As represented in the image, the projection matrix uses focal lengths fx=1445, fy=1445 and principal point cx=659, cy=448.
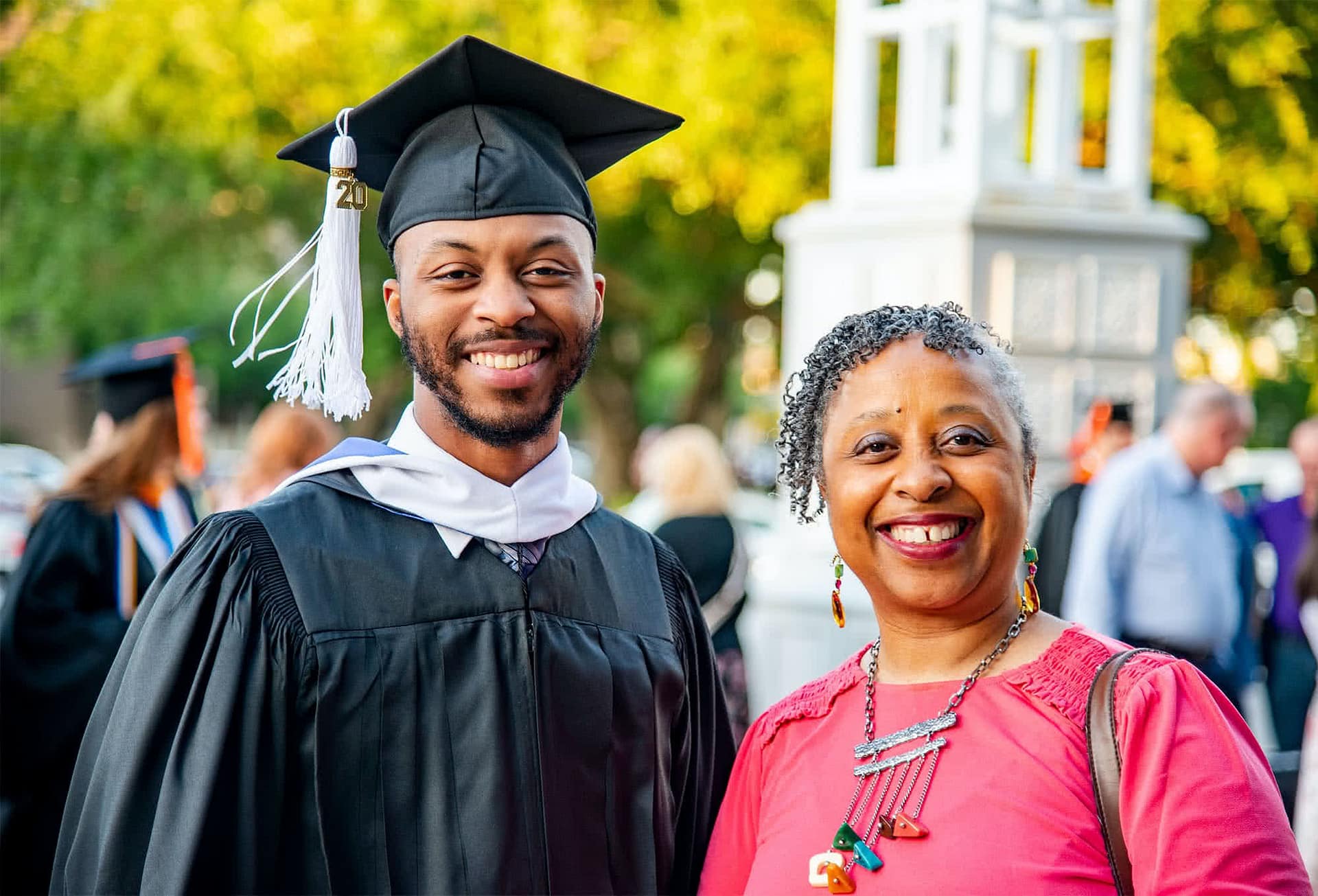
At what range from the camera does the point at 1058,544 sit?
6.14m

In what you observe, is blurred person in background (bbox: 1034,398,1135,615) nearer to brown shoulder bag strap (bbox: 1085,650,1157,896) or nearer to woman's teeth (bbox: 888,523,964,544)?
woman's teeth (bbox: 888,523,964,544)

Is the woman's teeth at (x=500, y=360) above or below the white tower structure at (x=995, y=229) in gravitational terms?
below

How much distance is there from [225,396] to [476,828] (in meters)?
37.4

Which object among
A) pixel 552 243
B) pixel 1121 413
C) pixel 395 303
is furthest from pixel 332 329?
pixel 1121 413

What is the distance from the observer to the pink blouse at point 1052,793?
173cm

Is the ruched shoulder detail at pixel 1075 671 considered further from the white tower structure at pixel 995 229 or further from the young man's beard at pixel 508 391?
the white tower structure at pixel 995 229

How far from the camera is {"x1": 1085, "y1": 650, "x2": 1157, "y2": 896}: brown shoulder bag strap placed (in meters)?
1.80

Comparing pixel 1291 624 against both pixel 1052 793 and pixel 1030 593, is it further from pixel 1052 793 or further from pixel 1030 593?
pixel 1052 793

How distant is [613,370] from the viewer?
16953 millimetres

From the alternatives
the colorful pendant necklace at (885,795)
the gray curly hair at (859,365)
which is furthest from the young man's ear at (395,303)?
the colorful pendant necklace at (885,795)

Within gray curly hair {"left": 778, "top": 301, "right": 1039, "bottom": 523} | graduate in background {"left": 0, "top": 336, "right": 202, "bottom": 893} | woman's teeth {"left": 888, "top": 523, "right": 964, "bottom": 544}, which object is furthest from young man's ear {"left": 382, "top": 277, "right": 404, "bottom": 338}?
graduate in background {"left": 0, "top": 336, "right": 202, "bottom": 893}

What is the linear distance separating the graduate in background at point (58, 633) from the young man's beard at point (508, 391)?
2.23 m

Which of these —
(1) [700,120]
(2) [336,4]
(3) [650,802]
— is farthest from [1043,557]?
(2) [336,4]

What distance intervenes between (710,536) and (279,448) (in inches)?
69.2
